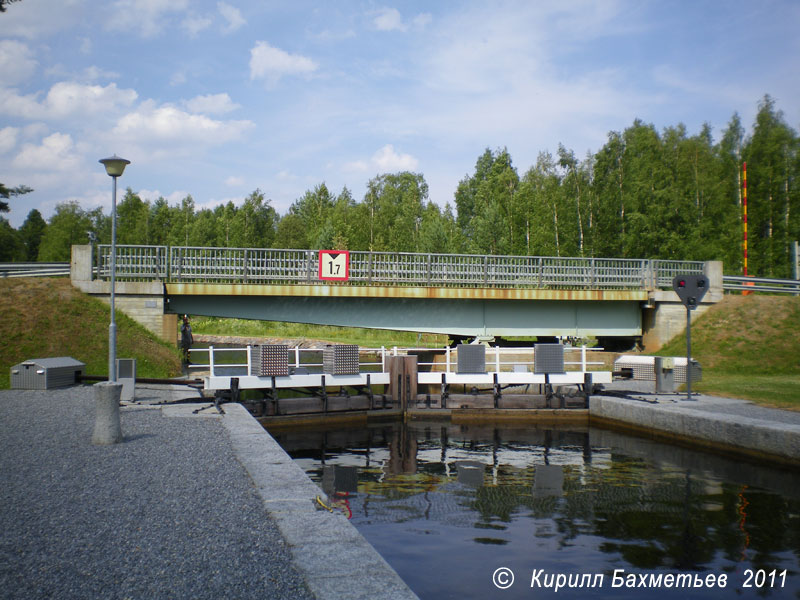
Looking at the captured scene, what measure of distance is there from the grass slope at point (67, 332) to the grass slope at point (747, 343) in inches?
740

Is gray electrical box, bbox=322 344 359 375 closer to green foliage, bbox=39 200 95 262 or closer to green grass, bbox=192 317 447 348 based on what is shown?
green grass, bbox=192 317 447 348

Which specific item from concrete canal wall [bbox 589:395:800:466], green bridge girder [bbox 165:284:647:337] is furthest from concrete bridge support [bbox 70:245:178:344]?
concrete canal wall [bbox 589:395:800:466]

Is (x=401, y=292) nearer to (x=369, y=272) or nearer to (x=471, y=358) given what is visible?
(x=369, y=272)

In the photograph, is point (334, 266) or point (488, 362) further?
point (334, 266)

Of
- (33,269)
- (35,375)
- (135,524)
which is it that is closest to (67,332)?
(35,375)

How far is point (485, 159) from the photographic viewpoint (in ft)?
257

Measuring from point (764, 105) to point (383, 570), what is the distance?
56246 mm

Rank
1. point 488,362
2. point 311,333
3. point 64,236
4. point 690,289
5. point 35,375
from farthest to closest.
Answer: point 64,236
point 311,333
point 488,362
point 35,375
point 690,289

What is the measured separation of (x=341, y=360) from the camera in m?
20.3

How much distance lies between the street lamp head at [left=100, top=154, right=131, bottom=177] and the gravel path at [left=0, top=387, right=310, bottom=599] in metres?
6.40

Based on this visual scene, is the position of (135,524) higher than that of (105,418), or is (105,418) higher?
(105,418)

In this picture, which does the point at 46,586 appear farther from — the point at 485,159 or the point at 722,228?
the point at 485,159

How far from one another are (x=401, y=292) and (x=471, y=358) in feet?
17.2

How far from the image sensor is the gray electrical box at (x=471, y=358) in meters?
21.5
